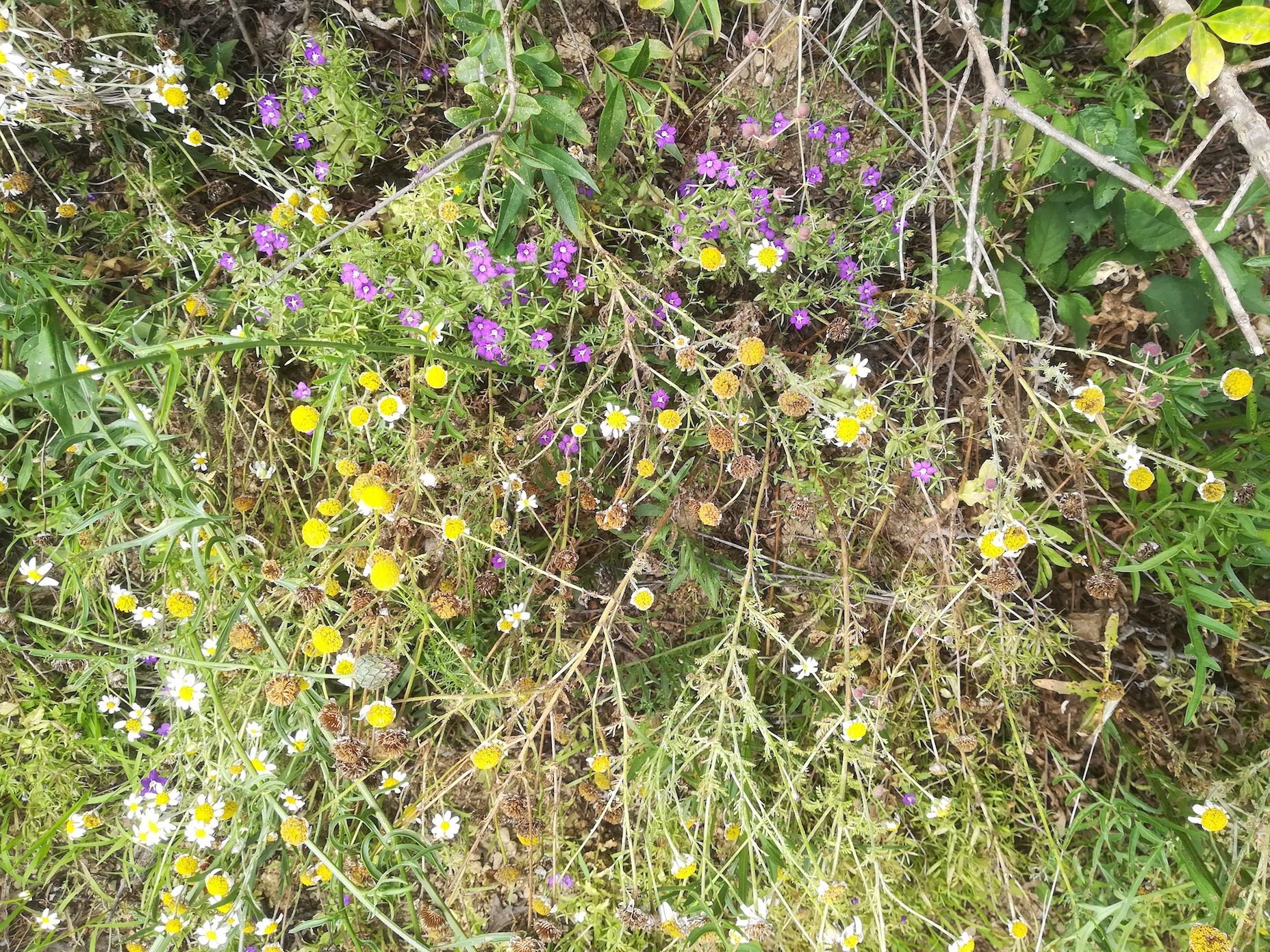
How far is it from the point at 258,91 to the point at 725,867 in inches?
129

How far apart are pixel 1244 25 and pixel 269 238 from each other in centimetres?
288

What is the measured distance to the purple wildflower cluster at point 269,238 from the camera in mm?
2459

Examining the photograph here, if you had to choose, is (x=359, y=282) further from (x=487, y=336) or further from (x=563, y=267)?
(x=563, y=267)

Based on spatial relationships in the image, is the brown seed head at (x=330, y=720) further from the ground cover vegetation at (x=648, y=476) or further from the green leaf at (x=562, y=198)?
the green leaf at (x=562, y=198)

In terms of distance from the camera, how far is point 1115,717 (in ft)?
8.73

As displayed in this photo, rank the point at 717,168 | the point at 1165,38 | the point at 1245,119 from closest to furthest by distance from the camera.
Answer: the point at 1165,38, the point at 1245,119, the point at 717,168

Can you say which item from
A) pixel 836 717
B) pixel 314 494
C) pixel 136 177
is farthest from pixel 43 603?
pixel 836 717

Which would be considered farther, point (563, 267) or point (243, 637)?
point (563, 267)

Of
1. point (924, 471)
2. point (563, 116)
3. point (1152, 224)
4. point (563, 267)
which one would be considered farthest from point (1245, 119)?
point (563, 267)

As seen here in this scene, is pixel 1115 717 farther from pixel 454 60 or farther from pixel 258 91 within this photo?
pixel 258 91

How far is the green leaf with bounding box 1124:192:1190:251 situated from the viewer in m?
2.35

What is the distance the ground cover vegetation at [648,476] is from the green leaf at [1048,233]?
0.04 ft

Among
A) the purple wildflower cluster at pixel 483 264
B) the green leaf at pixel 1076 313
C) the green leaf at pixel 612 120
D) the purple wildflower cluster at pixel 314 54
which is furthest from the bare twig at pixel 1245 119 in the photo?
the purple wildflower cluster at pixel 314 54

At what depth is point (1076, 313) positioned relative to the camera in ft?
8.32
